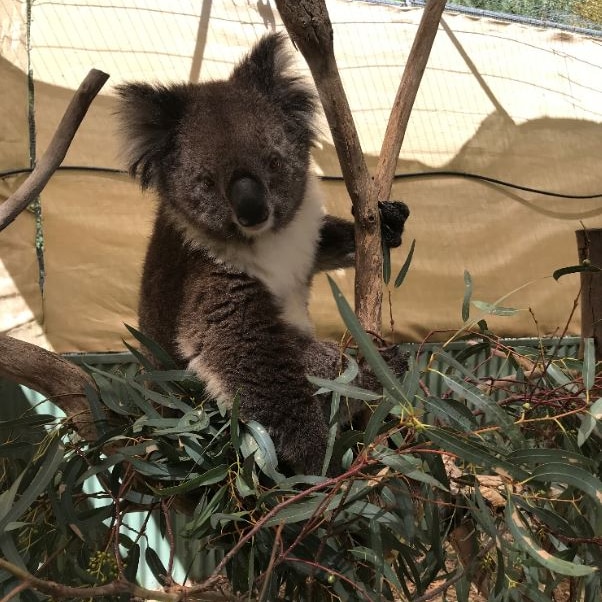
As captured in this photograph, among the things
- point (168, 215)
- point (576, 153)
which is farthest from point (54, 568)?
point (576, 153)

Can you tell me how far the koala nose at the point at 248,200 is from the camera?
63.8 inches

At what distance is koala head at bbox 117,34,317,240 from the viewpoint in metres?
1.71

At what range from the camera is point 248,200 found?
162cm

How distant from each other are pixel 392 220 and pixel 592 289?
859mm

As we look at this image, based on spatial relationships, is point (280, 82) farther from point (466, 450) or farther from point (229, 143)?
point (466, 450)

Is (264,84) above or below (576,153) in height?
above

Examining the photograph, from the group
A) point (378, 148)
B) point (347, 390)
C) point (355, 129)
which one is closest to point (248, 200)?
point (355, 129)

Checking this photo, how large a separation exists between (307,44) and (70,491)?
3.57 ft

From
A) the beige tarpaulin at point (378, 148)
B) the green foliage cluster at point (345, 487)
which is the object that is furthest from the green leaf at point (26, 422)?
the beige tarpaulin at point (378, 148)

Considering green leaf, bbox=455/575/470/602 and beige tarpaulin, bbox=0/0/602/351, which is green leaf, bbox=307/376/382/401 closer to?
green leaf, bbox=455/575/470/602

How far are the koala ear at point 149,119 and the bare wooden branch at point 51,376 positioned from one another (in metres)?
0.67

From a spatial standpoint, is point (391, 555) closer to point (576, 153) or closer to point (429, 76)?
point (429, 76)

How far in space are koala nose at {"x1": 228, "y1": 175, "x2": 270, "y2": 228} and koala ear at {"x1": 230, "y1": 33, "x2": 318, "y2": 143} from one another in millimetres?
320

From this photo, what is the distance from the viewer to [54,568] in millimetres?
1614
